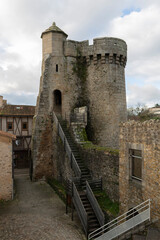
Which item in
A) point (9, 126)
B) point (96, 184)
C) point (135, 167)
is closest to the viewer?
point (135, 167)

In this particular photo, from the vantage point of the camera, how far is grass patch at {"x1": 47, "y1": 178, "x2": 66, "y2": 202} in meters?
11.5

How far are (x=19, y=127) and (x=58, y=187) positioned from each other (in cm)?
983

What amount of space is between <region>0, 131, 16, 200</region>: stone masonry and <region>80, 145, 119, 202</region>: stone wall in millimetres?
4680

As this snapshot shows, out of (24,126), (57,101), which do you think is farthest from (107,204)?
(24,126)

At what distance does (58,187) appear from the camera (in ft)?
41.5

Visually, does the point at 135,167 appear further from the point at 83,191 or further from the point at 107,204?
the point at 83,191

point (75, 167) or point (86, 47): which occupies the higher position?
point (86, 47)

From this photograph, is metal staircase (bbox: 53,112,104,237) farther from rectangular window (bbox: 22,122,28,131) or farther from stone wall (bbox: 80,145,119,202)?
rectangular window (bbox: 22,122,28,131)

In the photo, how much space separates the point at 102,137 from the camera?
1533cm

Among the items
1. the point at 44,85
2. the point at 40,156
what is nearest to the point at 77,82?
the point at 44,85

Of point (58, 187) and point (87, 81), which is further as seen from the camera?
point (87, 81)

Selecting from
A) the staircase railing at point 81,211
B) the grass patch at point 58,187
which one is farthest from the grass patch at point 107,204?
the grass patch at point 58,187

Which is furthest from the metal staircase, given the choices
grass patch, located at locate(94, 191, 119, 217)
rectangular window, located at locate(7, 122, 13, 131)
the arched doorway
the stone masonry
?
rectangular window, located at locate(7, 122, 13, 131)

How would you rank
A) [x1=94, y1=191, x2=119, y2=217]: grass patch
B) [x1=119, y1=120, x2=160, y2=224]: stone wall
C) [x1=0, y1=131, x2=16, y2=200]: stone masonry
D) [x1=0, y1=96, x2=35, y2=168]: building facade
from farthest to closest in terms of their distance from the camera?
Result: 1. [x1=0, y1=96, x2=35, y2=168]: building facade
2. [x1=0, y1=131, x2=16, y2=200]: stone masonry
3. [x1=94, y1=191, x2=119, y2=217]: grass patch
4. [x1=119, y1=120, x2=160, y2=224]: stone wall
